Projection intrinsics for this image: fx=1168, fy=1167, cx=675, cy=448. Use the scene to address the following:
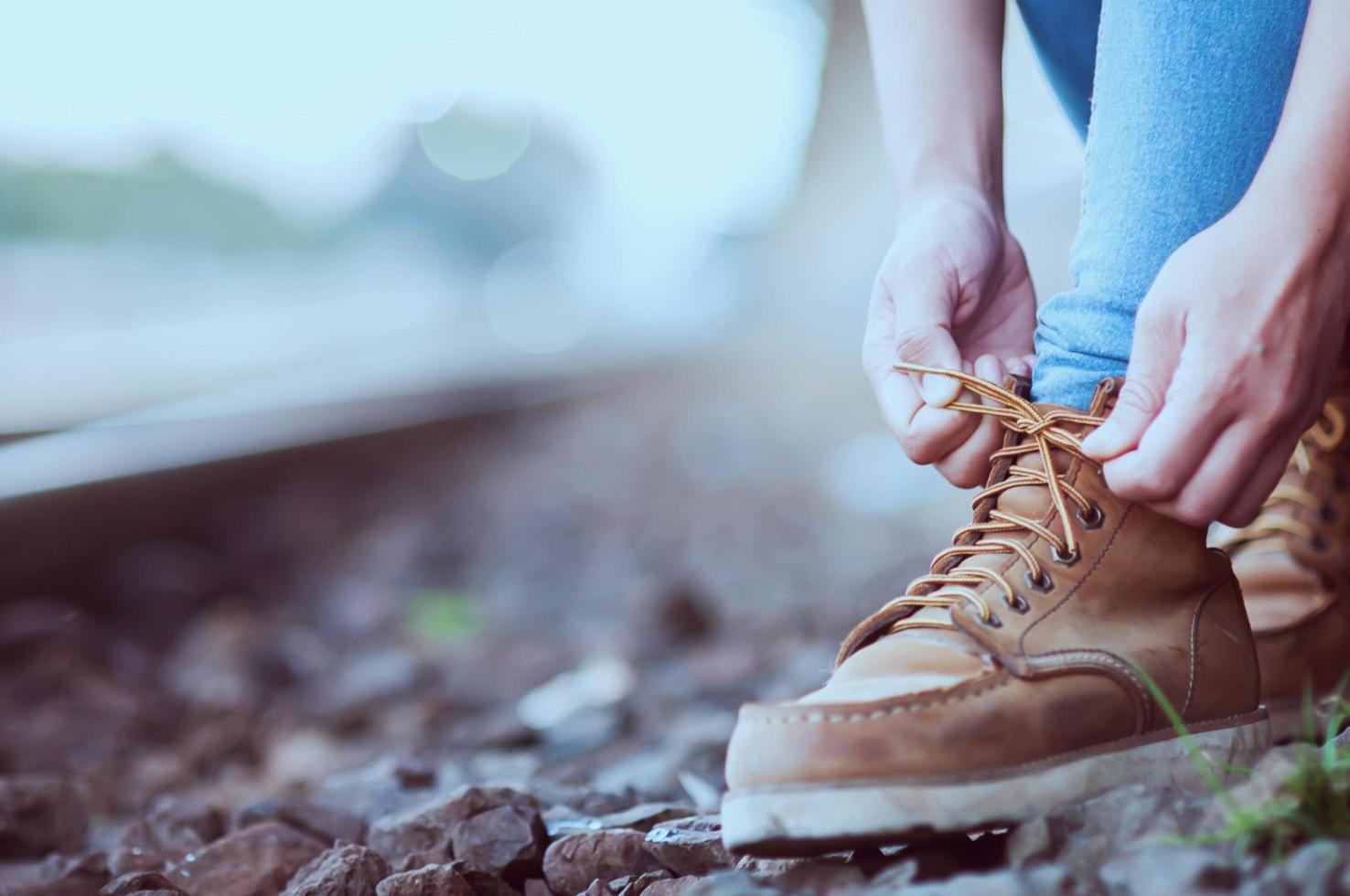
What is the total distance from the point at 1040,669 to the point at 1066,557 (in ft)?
0.46

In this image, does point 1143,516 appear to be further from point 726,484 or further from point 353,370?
point 353,370

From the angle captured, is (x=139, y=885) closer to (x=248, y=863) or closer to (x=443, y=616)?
(x=248, y=863)

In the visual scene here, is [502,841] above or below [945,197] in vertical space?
below

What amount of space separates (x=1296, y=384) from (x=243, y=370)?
8.46 meters

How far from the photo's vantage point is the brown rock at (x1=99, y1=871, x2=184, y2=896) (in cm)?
121

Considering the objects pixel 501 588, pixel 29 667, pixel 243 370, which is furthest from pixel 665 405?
pixel 29 667

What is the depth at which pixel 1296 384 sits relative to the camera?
103 cm

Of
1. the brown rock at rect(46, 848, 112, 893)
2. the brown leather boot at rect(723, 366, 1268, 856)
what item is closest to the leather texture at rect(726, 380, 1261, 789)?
the brown leather boot at rect(723, 366, 1268, 856)

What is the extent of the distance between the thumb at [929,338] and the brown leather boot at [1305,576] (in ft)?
2.08

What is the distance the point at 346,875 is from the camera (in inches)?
46.8

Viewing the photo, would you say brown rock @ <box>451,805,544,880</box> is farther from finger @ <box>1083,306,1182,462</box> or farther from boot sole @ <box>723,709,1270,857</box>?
finger @ <box>1083,306,1182,462</box>

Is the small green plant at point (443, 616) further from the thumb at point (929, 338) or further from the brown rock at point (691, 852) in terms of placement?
the thumb at point (929, 338)

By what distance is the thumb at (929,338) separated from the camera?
1.21 metres

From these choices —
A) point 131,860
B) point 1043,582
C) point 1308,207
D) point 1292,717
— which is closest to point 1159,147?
point 1308,207
